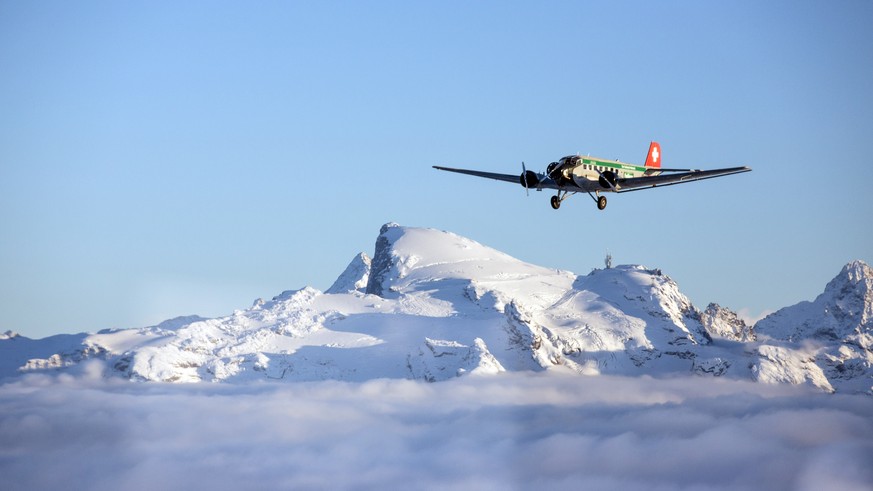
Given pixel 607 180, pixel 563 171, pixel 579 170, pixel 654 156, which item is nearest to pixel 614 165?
pixel 607 180

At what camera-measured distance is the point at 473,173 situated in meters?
95.8

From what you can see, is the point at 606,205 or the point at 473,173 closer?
the point at 606,205

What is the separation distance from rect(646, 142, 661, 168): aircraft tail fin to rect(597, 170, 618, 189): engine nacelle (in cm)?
3480

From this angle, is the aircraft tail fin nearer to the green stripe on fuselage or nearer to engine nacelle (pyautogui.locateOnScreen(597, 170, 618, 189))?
the green stripe on fuselage

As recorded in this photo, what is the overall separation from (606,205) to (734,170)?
1242 centimetres

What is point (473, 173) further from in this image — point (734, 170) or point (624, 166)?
point (734, 170)

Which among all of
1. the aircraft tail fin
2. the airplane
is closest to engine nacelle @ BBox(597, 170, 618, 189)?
the airplane

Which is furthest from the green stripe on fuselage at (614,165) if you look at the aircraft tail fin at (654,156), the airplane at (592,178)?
the aircraft tail fin at (654,156)

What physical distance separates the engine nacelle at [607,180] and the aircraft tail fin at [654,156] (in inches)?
1370

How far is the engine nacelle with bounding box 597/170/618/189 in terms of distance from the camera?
91.2m

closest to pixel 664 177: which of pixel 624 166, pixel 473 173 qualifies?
pixel 624 166

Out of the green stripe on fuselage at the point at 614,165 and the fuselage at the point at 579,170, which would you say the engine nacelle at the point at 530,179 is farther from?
the green stripe on fuselage at the point at 614,165

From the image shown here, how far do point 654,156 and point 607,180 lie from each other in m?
38.0

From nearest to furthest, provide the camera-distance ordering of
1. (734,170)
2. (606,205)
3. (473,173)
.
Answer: (734,170)
(606,205)
(473,173)
